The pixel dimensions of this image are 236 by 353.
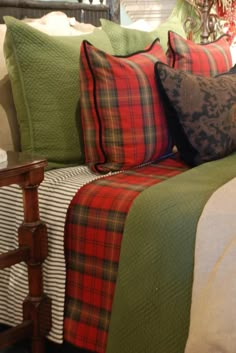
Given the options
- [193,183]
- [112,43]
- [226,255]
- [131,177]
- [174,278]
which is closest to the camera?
[226,255]

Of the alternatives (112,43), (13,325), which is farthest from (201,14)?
(13,325)

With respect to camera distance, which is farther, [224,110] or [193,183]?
[224,110]

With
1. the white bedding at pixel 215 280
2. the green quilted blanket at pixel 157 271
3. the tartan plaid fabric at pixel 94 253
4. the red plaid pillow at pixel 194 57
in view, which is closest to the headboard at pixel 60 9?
the red plaid pillow at pixel 194 57

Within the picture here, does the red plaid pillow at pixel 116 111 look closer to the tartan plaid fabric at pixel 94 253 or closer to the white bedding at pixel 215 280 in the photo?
the tartan plaid fabric at pixel 94 253

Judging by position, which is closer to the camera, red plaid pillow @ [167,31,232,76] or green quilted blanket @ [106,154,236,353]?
green quilted blanket @ [106,154,236,353]

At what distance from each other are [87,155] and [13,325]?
0.56m

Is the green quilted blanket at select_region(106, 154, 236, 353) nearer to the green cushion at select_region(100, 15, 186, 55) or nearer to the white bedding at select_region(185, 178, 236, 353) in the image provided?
the white bedding at select_region(185, 178, 236, 353)

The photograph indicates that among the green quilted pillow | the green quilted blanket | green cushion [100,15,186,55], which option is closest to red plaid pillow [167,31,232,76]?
green cushion [100,15,186,55]

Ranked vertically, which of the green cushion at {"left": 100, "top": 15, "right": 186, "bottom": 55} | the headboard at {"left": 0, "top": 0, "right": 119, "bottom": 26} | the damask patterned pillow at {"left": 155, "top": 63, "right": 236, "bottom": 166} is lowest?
the damask patterned pillow at {"left": 155, "top": 63, "right": 236, "bottom": 166}

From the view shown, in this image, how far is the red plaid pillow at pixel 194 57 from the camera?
1973mm

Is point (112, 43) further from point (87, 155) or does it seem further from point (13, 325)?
point (13, 325)

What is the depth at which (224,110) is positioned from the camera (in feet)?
5.41

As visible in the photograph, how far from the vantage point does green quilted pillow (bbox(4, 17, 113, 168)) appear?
1.57 metres

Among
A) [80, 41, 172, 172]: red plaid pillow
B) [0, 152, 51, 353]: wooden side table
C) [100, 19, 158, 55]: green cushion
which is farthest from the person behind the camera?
[100, 19, 158, 55]: green cushion
